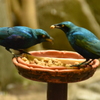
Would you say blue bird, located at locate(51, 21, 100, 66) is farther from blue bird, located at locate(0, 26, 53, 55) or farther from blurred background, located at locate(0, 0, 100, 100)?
blurred background, located at locate(0, 0, 100, 100)

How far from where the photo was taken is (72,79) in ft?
4.58

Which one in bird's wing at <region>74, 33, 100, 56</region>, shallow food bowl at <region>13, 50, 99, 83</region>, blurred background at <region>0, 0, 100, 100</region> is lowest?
blurred background at <region>0, 0, 100, 100</region>

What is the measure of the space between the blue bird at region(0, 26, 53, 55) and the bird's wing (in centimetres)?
27

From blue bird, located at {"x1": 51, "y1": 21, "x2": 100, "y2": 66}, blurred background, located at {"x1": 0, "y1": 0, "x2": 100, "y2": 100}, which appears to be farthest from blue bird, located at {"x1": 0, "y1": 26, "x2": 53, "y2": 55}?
blurred background, located at {"x1": 0, "y1": 0, "x2": 100, "y2": 100}

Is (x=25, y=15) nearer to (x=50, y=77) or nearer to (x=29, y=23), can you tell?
(x=29, y=23)

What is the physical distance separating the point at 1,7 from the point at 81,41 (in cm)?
196

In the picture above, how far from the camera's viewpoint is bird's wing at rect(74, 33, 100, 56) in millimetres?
1389

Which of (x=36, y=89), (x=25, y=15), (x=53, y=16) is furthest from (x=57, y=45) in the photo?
(x=36, y=89)

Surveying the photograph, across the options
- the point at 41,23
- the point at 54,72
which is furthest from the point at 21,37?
the point at 41,23

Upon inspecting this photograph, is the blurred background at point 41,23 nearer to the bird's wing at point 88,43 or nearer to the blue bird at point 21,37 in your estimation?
the blue bird at point 21,37

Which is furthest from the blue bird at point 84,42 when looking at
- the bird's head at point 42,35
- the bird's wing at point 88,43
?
the bird's head at point 42,35

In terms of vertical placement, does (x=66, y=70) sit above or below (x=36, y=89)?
above

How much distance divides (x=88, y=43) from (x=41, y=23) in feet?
10.2

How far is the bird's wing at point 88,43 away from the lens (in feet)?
4.56
